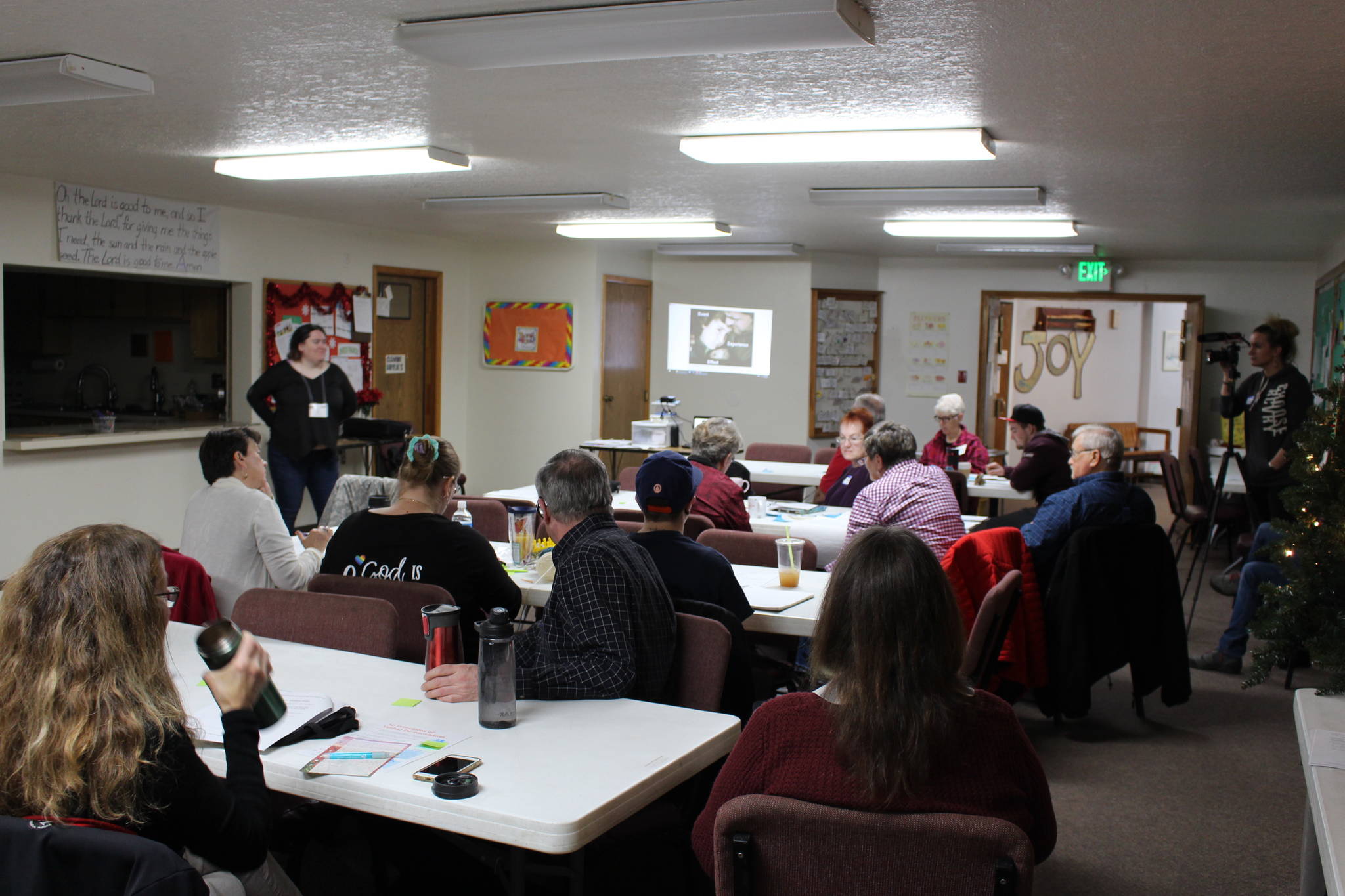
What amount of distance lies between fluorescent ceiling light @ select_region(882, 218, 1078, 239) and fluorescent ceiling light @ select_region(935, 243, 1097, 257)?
723 millimetres

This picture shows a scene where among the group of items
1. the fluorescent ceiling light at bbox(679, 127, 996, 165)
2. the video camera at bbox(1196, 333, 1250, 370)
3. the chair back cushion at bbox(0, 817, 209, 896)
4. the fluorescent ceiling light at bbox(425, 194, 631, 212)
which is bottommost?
the chair back cushion at bbox(0, 817, 209, 896)

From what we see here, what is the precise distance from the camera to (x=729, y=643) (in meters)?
2.68

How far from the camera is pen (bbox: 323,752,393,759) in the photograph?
2.07 metres

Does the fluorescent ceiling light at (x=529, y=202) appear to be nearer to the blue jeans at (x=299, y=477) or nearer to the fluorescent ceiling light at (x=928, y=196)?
the fluorescent ceiling light at (x=928, y=196)

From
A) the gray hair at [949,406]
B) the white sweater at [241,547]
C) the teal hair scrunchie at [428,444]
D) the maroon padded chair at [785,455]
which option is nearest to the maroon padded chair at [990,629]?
the teal hair scrunchie at [428,444]

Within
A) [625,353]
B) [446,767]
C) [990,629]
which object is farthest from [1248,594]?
[625,353]

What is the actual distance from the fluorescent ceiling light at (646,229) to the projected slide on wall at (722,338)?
186 centimetres

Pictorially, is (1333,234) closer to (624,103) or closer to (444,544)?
(624,103)

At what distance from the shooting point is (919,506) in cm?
447

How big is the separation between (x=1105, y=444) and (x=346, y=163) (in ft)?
12.8

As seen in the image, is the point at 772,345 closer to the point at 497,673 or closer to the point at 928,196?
the point at 928,196

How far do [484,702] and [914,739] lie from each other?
0.96 m

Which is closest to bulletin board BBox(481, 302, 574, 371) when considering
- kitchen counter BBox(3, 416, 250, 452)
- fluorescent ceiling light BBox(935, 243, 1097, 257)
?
kitchen counter BBox(3, 416, 250, 452)

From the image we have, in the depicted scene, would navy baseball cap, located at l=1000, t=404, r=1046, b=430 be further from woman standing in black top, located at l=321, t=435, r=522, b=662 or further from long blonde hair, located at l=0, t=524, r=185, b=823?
long blonde hair, located at l=0, t=524, r=185, b=823
